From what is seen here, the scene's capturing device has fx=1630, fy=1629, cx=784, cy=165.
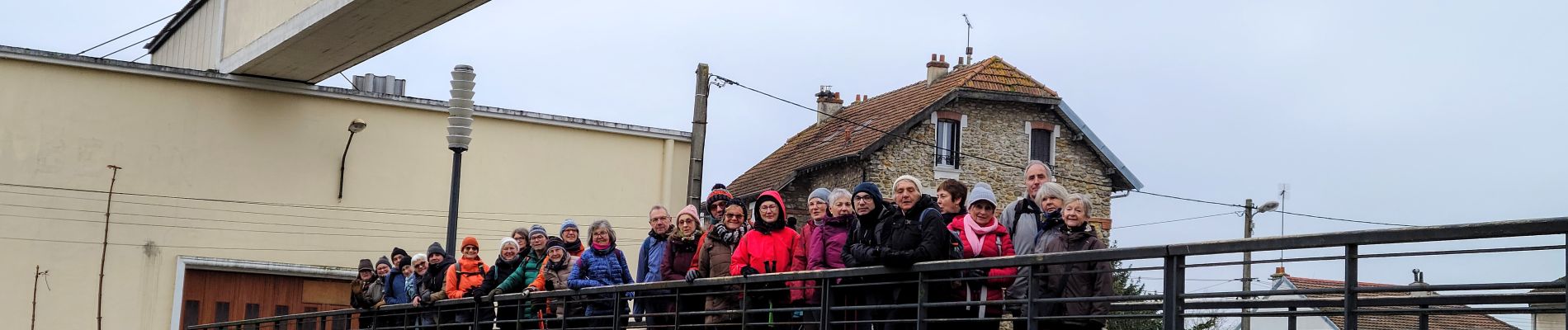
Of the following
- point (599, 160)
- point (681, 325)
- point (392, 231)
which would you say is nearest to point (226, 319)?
point (392, 231)

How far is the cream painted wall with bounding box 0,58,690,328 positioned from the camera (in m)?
18.8

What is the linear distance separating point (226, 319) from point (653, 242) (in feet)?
33.9

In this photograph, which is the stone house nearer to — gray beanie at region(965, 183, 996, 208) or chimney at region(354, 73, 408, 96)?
chimney at region(354, 73, 408, 96)

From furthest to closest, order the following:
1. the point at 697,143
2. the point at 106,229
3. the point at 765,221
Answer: the point at 697,143 → the point at 106,229 → the point at 765,221

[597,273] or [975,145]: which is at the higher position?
[975,145]

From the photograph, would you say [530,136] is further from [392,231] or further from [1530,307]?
[1530,307]

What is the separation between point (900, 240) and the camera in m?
8.34

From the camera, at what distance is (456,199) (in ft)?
51.9

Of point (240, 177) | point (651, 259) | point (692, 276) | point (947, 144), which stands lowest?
point (692, 276)

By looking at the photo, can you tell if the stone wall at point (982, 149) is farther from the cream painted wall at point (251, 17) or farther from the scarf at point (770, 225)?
the scarf at point (770, 225)

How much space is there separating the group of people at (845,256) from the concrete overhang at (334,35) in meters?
4.76

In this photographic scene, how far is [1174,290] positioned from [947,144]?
31.7m

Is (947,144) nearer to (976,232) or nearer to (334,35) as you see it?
(334,35)

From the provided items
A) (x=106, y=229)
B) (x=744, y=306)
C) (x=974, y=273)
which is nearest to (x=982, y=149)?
(x=106, y=229)
